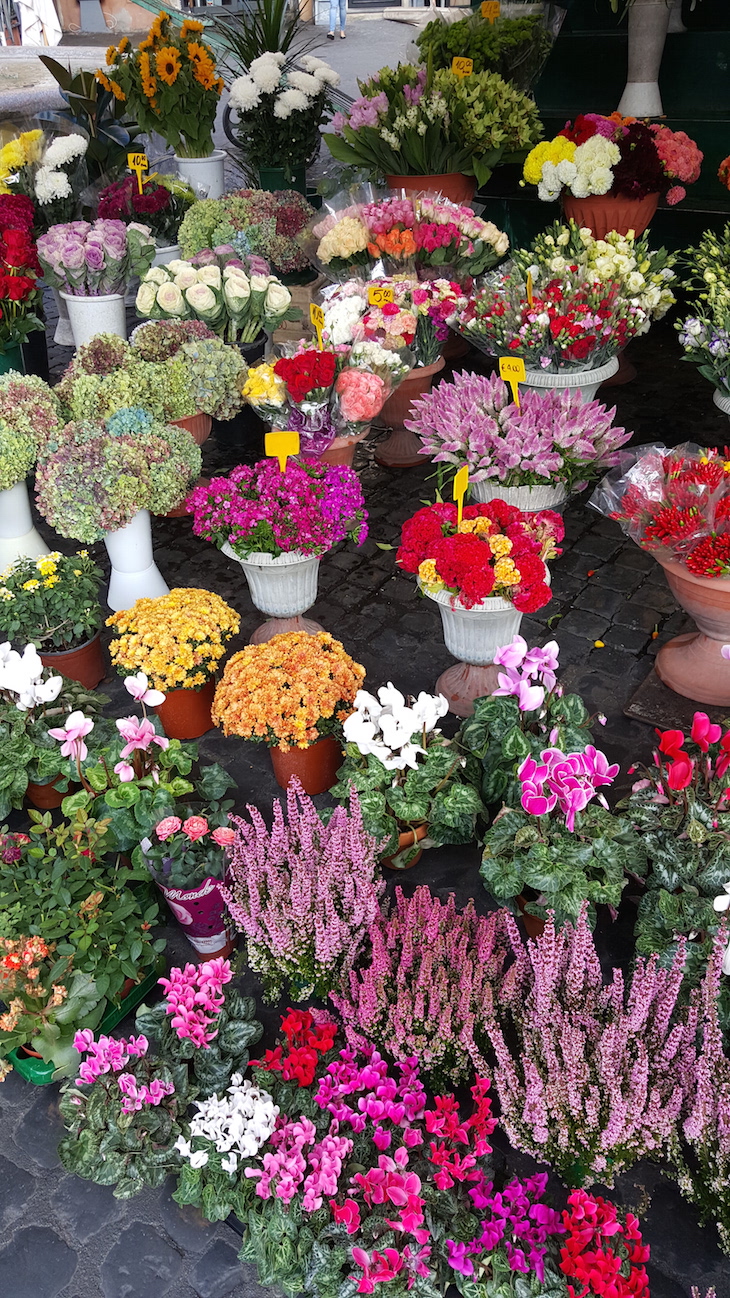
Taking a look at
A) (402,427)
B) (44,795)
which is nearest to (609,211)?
(402,427)

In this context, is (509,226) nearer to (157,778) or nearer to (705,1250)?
(157,778)

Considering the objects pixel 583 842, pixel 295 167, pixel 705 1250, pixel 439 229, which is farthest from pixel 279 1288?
pixel 295 167

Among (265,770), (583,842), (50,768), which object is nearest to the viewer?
(583,842)

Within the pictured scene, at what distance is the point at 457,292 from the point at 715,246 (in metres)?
1.28

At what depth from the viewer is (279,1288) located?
2109 millimetres

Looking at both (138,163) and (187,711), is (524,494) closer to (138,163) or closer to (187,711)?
(187,711)

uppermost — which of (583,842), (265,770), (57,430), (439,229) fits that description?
(439,229)

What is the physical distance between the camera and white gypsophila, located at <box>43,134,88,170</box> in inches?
228

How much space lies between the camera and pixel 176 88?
6.09m

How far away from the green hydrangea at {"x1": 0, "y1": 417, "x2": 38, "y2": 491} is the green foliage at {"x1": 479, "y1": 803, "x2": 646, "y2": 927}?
2600 mm

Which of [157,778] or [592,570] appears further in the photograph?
[592,570]

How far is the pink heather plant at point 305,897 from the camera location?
2.41 m

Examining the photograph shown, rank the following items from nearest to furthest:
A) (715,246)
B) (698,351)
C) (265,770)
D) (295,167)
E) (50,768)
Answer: (50,768)
(265,770)
(698,351)
(715,246)
(295,167)

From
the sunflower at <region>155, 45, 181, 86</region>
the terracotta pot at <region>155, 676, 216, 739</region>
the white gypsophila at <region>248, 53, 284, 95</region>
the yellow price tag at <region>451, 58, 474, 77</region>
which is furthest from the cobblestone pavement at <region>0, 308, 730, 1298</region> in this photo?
the white gypsophila at <region>248, 53, 284, 95</region>
